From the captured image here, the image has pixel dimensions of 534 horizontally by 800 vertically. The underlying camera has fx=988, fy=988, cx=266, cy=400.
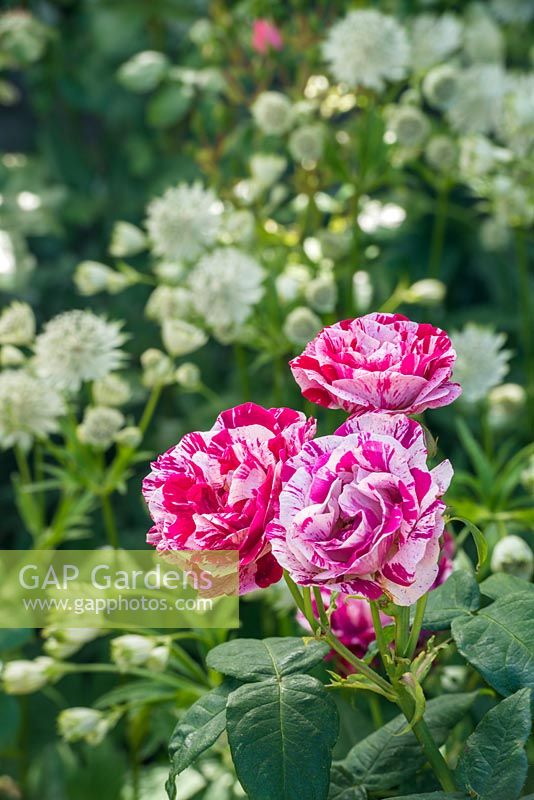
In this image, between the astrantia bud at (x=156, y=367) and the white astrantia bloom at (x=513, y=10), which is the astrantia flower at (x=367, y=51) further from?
the white astrantia bloom at (x=513, y=10)

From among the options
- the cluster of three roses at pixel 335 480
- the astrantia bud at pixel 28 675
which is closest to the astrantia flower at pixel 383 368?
the cluster of three roses at pixel 335 480

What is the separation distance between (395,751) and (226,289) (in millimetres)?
423

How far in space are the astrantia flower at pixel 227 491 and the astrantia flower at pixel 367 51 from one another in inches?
22.3

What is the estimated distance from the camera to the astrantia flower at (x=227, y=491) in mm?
402

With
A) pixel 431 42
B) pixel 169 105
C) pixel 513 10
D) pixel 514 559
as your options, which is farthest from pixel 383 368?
pixel 513 10

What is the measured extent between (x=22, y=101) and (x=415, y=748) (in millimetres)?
1493

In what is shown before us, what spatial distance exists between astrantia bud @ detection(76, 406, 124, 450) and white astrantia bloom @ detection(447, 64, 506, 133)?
491mm

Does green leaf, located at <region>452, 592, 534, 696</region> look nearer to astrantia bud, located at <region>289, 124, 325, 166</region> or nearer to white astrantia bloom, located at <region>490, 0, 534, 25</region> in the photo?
astrantia bud, located at <region>289, 124, 325, 166</region>

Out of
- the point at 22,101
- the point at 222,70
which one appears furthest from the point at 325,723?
the point at 22,101

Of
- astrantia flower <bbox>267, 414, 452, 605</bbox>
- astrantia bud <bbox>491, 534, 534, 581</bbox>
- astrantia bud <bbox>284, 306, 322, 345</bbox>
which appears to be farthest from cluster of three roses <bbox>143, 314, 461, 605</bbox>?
astrantia bud <bbox>284, 306, 322, 345</bbox>

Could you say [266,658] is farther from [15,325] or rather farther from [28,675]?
[15,325]

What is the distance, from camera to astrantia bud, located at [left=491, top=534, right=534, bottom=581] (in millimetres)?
642

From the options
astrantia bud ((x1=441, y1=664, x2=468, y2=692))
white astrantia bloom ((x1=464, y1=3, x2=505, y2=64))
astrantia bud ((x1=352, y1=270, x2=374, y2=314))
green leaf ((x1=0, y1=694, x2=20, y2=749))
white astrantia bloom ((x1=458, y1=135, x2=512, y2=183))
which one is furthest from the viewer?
white astrantia bloom ((x1=464, y1=3, x2=505, y2=64))

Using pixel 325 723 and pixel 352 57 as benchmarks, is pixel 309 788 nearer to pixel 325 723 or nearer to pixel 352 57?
pixel 325 723
